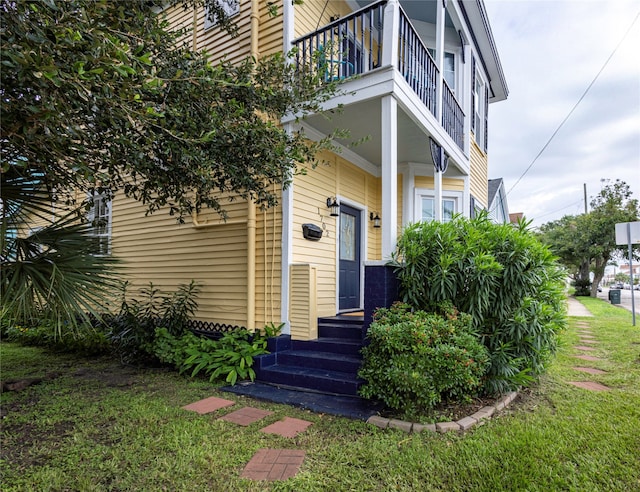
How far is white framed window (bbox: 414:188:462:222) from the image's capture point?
7227 mm

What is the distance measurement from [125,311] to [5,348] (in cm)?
344

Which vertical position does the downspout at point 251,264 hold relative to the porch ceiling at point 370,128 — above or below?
below

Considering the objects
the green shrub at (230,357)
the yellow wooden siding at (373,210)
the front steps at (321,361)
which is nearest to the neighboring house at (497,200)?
the yellow wooden siding at (373,210)

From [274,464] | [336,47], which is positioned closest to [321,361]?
[274,464]

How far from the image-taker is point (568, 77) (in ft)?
32.7

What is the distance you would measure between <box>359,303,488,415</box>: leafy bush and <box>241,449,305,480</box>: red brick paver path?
963 mm

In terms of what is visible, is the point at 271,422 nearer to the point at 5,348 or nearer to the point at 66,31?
the point at 66,31

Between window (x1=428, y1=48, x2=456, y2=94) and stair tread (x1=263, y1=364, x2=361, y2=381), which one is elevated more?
window (x1=428, y1=48, x2=456, y2=94)

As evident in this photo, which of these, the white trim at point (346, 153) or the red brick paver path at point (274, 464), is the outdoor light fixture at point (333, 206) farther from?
the red brick paver path at point (274, 464)

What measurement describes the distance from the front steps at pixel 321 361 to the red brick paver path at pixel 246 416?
68cm

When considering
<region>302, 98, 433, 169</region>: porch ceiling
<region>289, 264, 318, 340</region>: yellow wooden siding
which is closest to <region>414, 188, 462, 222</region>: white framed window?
<region>302, 98, 433, 169</region>: porch ceiling

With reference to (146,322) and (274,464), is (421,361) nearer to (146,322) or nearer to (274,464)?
(274,464)

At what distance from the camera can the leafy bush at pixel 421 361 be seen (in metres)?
2.98

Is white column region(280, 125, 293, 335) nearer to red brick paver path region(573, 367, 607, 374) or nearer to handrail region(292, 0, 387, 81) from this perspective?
handrail region(292, 0, 387, 81)
